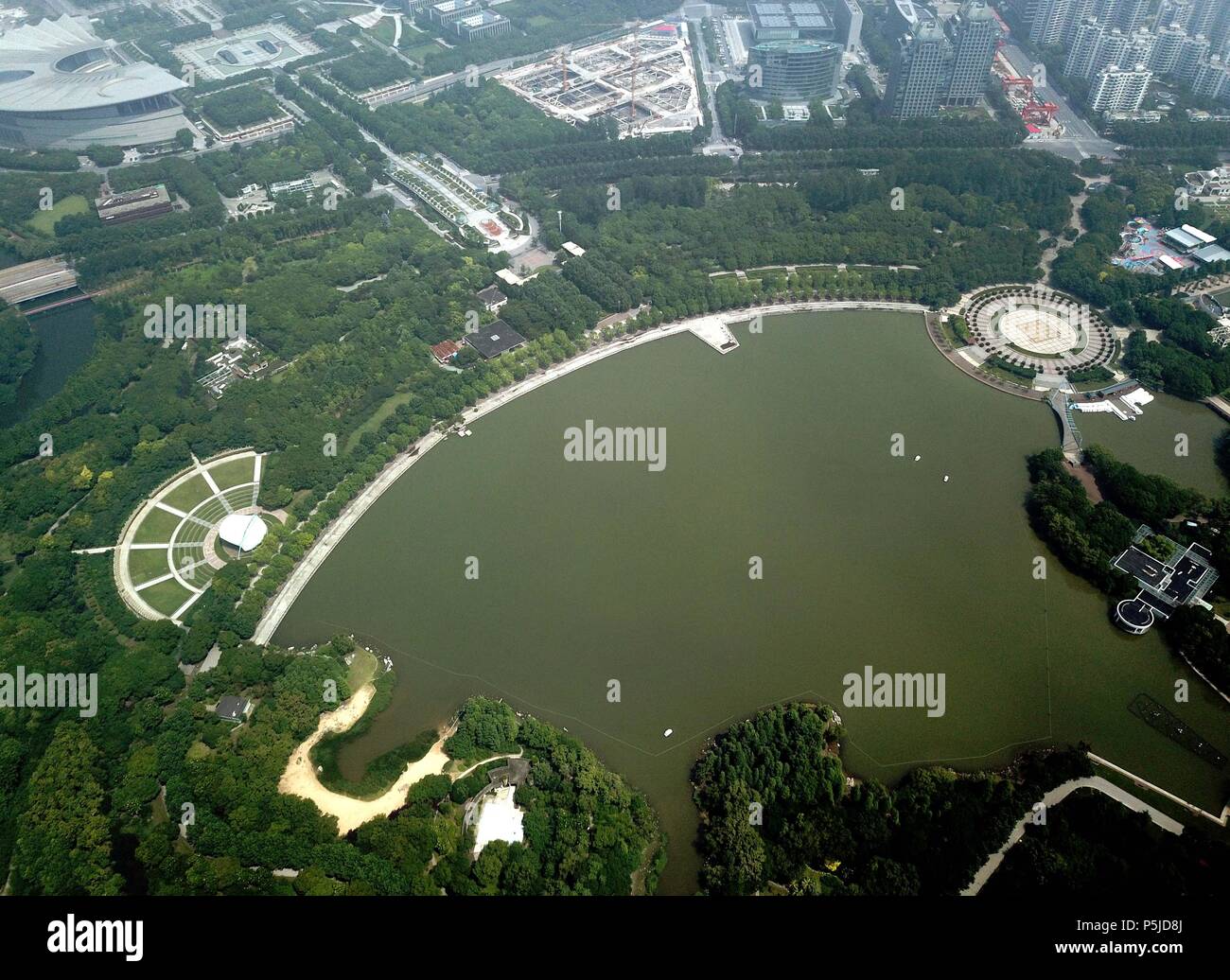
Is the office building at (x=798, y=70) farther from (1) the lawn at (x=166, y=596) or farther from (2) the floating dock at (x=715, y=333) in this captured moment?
(1) the lawn at (x=166, y=596)

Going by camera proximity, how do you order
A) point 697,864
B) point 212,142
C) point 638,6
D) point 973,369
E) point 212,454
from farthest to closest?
1. point 638,6
2. point 212,142
3. point 973,369
4. point 212,454
5. point 697,864

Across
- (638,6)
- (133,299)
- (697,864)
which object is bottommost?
(697,864)

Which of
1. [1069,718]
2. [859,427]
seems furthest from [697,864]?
[859,427]

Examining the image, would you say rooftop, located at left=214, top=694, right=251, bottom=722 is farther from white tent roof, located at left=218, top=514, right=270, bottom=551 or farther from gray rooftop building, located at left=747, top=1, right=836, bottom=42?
gray rooftop building, located at left=747, top=1, right=836, bottom=42

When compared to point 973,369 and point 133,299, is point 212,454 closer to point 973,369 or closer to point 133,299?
point 133,299

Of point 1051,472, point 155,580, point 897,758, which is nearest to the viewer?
point 897,758

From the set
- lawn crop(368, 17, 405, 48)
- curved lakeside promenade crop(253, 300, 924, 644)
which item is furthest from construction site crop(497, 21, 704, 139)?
curved lakeside promenade crop(253, 300, 924, 644)
